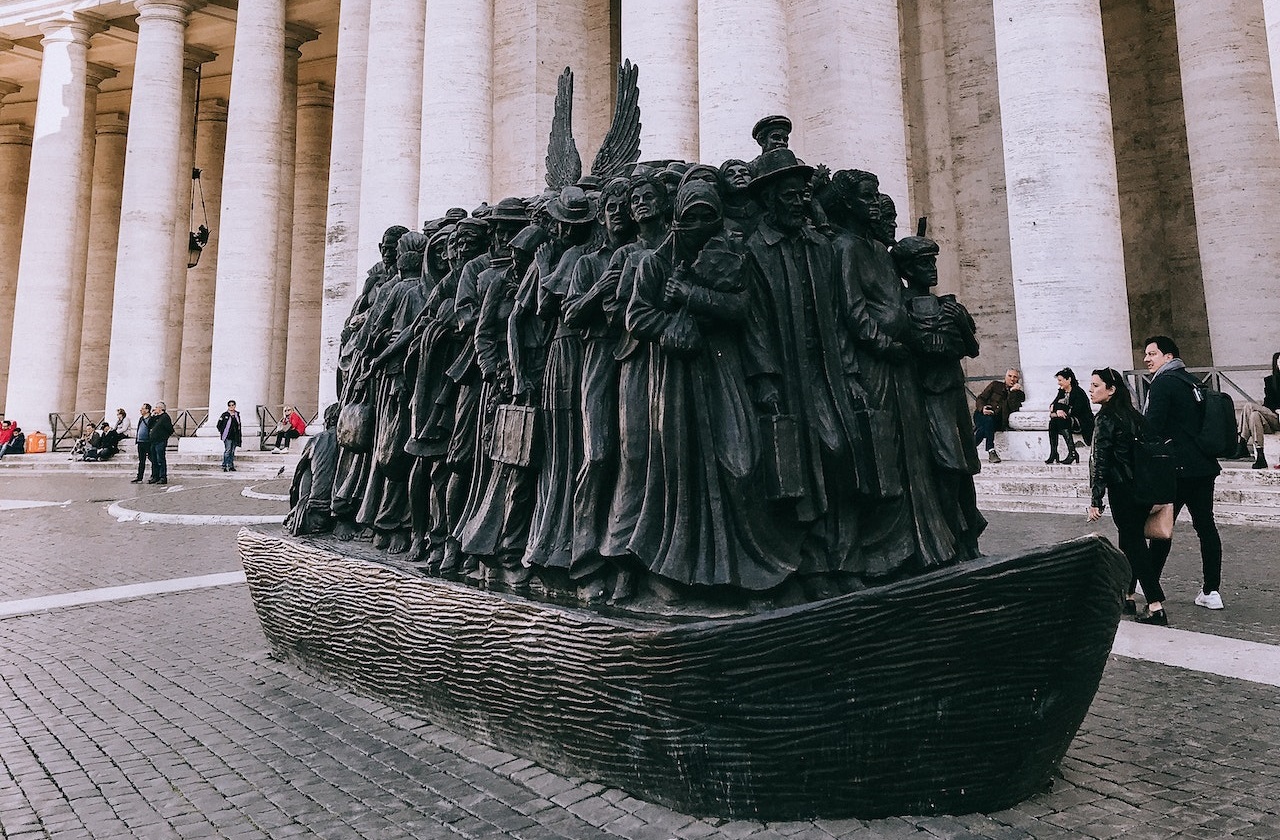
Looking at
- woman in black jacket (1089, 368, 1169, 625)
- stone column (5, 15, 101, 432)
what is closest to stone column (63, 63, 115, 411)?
stone column (5, 15, 101, 432)

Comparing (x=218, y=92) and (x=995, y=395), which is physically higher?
(x=218, y=92)

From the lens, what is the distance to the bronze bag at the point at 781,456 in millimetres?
2922

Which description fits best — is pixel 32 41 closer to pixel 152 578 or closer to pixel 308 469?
pixel 152 578

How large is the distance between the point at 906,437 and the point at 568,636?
166 centimetres

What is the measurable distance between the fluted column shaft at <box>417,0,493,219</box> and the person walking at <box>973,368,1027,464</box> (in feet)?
34.3

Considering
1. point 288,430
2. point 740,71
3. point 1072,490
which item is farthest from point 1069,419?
point 288,430

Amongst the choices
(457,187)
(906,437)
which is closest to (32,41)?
(457,187)

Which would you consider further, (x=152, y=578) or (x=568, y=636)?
(x=152, y=578)

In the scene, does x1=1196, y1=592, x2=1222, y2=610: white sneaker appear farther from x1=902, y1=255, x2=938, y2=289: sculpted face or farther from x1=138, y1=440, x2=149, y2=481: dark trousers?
x1=138, y1=440, x2=149, y2=481: dark trousers

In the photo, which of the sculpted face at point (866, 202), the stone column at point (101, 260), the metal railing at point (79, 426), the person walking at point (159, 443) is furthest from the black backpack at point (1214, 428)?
the stone column at point (101, 260)

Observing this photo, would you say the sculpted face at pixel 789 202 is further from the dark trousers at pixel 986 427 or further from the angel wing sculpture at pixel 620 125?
the dark trousers at pixel 986 427

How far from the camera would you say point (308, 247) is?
93.4 feet

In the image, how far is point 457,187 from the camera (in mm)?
15469

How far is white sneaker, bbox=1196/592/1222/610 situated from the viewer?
515 centimetres
